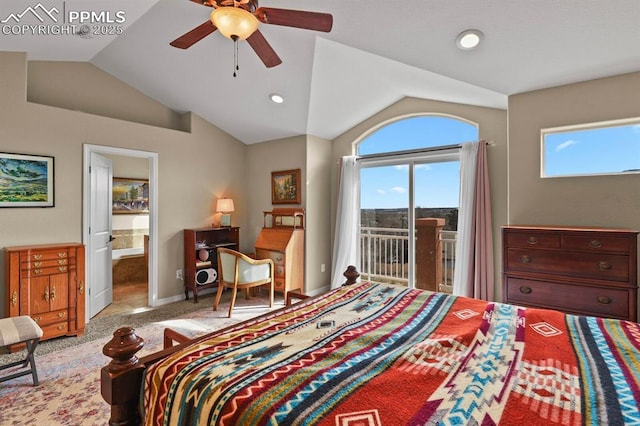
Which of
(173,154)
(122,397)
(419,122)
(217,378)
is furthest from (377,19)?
(173,154)

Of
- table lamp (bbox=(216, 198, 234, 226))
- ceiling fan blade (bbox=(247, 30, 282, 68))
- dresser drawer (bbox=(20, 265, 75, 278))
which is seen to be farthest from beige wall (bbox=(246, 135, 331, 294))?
dresser drawer (bbox=(20, 265, 75, 278))

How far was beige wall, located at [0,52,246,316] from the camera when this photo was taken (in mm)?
3105

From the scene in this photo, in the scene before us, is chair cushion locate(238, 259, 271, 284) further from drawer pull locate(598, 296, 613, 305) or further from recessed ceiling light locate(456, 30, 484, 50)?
drawer pull locate(598, 296, 613, 305)

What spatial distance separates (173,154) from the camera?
14.4ft

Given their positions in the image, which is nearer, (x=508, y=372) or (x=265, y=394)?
(x=265, y=394)

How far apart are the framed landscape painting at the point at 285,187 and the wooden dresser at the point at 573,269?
2839 millimetres

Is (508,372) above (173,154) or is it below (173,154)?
below

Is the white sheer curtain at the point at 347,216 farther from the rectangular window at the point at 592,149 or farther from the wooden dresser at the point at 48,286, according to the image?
the wooden dresser at the point at 48,286

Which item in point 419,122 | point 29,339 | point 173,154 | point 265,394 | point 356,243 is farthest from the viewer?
point 356,243

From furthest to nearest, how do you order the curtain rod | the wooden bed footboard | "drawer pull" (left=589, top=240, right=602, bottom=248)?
1. the curtain rod
2. "drawer pull" (left=589, top=240, right=602, bottom=248)
3. the wooden bed footboard

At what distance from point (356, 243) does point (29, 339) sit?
361 centimetres

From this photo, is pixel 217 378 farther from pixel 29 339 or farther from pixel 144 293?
pixel 144 293

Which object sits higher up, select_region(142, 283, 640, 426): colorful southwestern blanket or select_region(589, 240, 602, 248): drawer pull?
select_region(589, 240, 602, 248): drawer pull

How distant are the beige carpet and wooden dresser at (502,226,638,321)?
294cm
